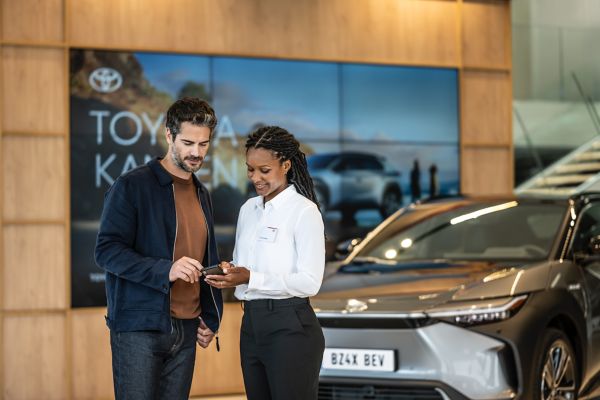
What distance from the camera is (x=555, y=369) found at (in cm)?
522

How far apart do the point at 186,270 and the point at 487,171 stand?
5.81 meters

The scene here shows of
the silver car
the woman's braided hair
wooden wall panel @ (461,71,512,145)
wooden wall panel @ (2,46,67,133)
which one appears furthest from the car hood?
wooden wall panel @ (461,71,512,145)

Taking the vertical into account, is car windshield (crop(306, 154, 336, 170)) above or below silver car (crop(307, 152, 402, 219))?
above

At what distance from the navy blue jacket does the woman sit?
241mm

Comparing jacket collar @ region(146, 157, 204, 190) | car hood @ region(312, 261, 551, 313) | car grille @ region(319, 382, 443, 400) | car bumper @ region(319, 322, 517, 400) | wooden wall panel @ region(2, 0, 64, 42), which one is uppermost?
wooden wall panel @ region(2, 0, 64, 42)

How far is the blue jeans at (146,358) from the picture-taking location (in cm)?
321

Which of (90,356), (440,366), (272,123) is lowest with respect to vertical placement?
(90,356)

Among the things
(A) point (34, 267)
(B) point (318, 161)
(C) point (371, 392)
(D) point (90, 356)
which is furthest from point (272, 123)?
(C) point (371, 392)

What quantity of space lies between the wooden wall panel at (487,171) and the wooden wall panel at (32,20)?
11.3 ft

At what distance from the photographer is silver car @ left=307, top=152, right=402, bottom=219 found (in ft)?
25.7

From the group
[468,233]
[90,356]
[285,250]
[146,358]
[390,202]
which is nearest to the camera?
[146,358]

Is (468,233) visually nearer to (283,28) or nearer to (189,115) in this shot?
(283,28)

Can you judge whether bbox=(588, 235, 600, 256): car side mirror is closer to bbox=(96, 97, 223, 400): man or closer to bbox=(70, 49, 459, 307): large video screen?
bbox=(70, 49, 459, 307): large video screen

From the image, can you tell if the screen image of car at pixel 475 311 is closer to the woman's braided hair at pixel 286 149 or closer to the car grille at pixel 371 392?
the car grille at pixel 371 392
